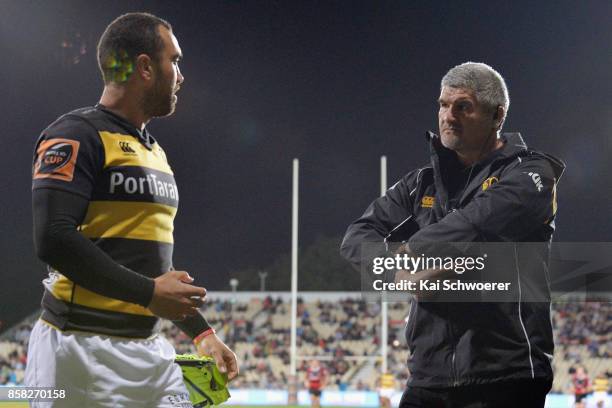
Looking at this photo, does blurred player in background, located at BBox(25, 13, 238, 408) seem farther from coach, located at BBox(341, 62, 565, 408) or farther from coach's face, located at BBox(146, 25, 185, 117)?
coach, located at BBox(341, 62, 565, 408)

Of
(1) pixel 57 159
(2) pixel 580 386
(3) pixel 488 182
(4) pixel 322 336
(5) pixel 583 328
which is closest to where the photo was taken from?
(1) pixel 57 159

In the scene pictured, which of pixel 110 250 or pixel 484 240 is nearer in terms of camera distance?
pixel 110 250

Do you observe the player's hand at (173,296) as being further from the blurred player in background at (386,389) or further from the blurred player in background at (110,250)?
the blurred player in background at (386,389)

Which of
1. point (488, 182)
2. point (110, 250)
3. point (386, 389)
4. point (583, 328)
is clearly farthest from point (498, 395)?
point (583, 328)

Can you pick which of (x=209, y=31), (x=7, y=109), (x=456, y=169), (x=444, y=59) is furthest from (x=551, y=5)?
(x=456, y=169)

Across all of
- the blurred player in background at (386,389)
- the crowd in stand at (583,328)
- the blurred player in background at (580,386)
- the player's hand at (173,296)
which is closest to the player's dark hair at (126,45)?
the player's hand at (173,296)

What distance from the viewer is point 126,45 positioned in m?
2.32

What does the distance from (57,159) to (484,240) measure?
4.10ft

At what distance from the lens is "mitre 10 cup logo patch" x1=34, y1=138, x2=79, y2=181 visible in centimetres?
200

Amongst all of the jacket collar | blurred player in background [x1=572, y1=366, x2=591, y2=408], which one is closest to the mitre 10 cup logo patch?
the jacket collar

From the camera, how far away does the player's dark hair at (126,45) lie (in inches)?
91.5

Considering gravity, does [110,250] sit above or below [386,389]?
above

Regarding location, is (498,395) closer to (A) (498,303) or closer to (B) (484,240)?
(A) (498,303)

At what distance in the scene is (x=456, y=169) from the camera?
2697 millimetres
